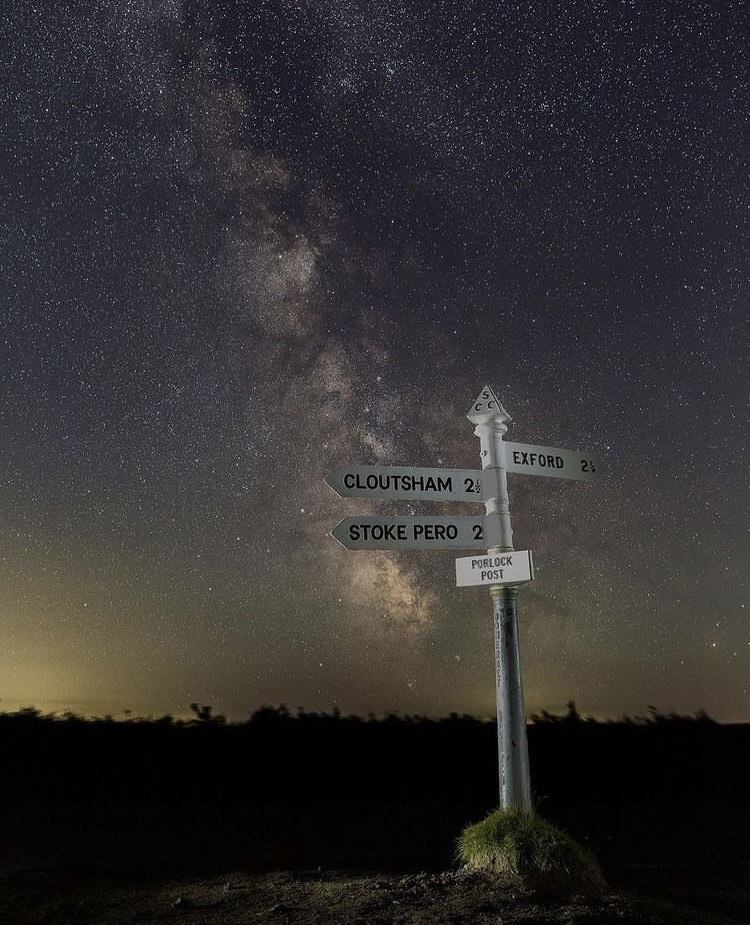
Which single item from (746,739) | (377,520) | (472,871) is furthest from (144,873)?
(746,739)

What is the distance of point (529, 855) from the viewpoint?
22.3ft

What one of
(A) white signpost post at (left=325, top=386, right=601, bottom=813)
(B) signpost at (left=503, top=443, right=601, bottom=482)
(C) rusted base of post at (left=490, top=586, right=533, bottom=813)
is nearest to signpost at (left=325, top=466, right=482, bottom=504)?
(A) white signpost post at (left=325, top=386, right=601, bottom=813)

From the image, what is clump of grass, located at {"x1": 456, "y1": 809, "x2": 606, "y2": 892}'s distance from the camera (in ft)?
21.8

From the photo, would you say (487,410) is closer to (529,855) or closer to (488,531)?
(488,531)

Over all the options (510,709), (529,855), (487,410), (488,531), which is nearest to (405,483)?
(488,531)

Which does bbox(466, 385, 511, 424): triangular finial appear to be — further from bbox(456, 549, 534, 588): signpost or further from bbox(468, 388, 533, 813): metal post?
bbox(456, 549, 534, 588): signpost

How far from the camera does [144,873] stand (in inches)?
355

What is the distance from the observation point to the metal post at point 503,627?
7363 millimetres

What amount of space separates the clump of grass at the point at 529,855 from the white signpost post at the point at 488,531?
26 centimetres

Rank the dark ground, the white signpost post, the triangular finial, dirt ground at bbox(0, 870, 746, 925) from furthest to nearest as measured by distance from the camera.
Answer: the triangular finial → the white signpost post → the dark ground → dirt ground at bbox(0, 870, 746, 925)

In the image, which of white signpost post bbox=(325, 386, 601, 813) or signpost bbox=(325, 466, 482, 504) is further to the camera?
signpost bbox=(325, 466, 482, 504)

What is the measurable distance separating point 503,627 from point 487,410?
213cm

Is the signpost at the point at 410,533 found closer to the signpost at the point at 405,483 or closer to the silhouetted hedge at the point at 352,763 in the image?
the signpost at the point at 405,483

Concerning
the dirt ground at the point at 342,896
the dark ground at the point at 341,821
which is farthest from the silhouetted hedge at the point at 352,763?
the dirt ground at the point at 342,896
